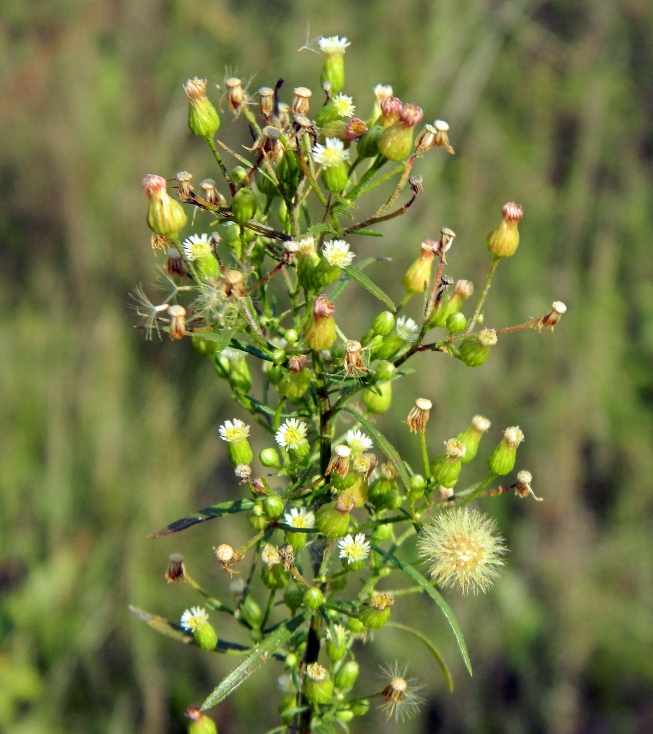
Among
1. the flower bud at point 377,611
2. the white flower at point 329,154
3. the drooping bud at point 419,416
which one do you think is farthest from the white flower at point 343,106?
the flower bud at point 377,611

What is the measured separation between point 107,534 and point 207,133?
16.4 ft

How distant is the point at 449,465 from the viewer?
6.54 ft

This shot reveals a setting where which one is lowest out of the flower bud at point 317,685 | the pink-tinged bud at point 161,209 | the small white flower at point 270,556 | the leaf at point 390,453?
the flower bud at point 317,685

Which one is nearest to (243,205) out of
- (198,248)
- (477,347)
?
(198,248)

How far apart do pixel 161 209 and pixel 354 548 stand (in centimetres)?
103

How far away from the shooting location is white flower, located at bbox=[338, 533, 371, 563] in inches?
73.9

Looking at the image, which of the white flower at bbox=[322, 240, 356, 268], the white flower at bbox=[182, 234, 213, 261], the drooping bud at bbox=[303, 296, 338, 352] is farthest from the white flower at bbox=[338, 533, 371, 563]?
the white flower at bbox=[182, 234, 213, 261]

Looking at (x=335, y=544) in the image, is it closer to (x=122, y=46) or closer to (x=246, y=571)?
(x=246, y=571)

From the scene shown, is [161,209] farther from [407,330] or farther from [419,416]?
[419,416]

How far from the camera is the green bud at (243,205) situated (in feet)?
6.01

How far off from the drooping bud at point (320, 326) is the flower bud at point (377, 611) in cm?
69

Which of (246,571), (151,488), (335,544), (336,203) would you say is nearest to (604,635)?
(246,571)

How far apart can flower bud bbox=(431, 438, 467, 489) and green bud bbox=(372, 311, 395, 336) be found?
1.17 ft

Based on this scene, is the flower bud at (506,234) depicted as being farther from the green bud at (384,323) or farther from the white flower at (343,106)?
the white flower at (343,106)
